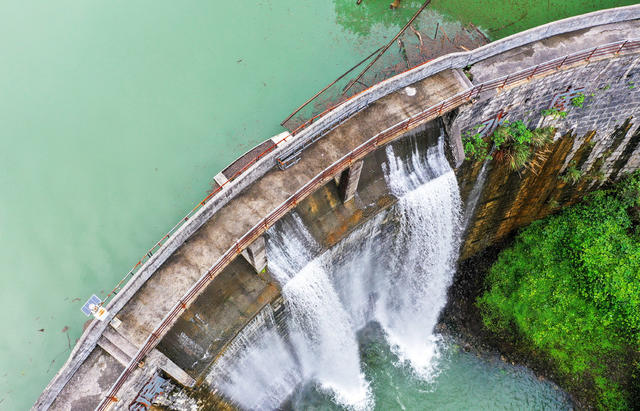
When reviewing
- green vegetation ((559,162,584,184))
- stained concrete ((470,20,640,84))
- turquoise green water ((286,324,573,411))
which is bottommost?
turquoise green water ((286,324,573,411))

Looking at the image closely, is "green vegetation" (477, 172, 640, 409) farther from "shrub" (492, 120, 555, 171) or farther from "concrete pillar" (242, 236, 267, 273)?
"concrete pillar" (242, 236, 267, 273)

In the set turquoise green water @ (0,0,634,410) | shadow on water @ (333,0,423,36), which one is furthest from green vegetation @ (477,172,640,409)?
shadow on water @ (333,0,423,36)

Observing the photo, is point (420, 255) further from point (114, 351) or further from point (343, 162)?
point (114, 351)

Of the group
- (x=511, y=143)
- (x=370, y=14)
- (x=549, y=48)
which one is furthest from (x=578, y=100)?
(x=370, y=14)

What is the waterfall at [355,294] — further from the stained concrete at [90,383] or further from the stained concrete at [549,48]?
the stained concrete at [90,383]

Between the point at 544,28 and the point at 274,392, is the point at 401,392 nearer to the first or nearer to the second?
the point at 274,392

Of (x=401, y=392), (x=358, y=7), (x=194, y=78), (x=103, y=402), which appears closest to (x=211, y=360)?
(x=103, y=402)
